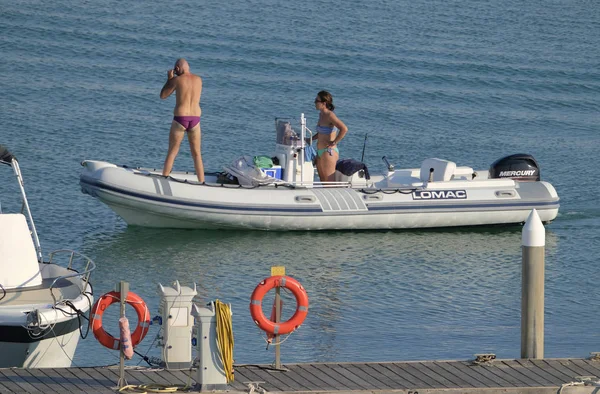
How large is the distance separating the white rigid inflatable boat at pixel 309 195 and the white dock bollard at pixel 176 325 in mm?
5825

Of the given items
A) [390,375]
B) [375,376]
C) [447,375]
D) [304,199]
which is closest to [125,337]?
[375,376]

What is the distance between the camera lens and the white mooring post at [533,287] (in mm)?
9508

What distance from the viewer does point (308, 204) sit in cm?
1514

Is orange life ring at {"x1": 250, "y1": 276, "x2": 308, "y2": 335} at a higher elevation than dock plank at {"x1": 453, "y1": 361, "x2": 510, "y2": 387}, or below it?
higher

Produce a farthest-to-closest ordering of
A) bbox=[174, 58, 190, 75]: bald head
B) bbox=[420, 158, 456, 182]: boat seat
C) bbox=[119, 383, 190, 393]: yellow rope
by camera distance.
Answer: bbox=[420, 158, 456, 182]: boat seat → bbox=[174, 58, 190, 75]: bald head → bbox=[119, 383, 190, 393]: yellow rope

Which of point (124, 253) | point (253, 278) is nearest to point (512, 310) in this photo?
point (253, 278)

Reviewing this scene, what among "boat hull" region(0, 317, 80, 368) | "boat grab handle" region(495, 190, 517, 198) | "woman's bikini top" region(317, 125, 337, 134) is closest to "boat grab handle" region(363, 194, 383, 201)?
"woman's bikini top" region(317, 125, 337, 134)

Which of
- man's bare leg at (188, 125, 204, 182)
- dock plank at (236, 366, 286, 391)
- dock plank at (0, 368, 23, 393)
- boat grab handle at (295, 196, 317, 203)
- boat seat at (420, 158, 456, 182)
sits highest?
man's bare leg at (188, 125, 204, 182)

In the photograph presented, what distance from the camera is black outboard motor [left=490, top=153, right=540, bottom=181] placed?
1617 centimetres

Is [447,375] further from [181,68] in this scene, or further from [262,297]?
[181,68]

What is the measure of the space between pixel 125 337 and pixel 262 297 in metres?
1.03

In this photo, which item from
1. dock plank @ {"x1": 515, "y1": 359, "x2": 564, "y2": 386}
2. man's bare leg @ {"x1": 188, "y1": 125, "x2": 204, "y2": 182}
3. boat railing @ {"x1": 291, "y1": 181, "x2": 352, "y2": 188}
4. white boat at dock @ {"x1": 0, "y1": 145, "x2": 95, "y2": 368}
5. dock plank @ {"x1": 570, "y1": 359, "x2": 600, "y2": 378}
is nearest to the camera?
dock plank @ {"x1": 515, "y1": 359, "x2": 564, "y2": 386}

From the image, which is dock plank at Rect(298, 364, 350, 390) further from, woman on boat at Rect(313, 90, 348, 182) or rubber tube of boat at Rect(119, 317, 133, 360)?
woman on boat at Rect(313, 90, 348, 182)

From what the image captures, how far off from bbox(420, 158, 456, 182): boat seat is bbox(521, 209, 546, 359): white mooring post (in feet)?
20.5
